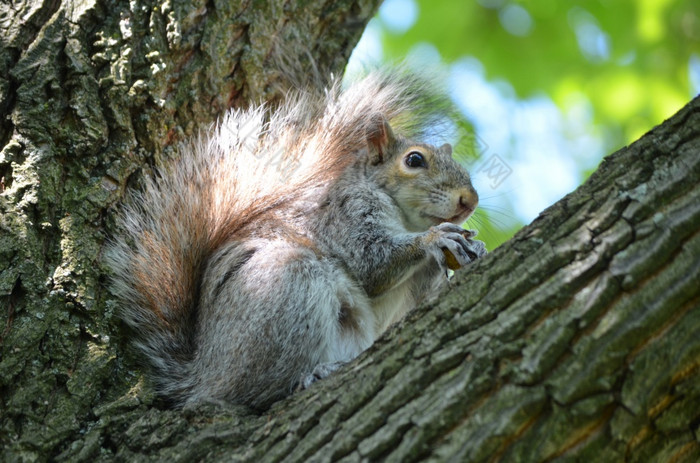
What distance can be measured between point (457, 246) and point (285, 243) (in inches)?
24.8

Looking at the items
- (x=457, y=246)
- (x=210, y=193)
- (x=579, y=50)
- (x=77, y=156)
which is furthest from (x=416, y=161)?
(x=579, y=50)

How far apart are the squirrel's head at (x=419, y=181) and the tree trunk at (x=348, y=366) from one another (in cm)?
71

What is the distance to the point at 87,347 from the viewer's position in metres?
2.11

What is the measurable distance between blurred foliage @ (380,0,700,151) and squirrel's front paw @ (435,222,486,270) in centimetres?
219

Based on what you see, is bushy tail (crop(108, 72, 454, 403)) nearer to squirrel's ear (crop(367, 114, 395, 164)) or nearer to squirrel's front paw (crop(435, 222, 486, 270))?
squirrel's ear (crop(367, 114, 395, 164))

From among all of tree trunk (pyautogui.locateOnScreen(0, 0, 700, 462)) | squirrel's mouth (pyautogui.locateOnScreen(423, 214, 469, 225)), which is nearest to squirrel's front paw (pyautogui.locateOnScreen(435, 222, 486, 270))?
squirrel's mouth (pyautogui.locateOnScreen(423, 214, 469, 225))

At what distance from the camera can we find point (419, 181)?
121 inches

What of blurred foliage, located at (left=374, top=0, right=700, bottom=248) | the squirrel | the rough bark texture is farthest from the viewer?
blurred foliage, located at (left=374, top=0, right=700, bottom=248)

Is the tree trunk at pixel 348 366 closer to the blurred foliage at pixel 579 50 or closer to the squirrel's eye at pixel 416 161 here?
the squirrel's eye at pixel 416 161

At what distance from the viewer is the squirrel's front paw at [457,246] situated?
2.52 m

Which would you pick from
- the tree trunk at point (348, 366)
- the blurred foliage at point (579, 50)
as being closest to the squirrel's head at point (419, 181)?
the tree trunk at point (348, 366)

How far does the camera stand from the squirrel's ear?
124 inches

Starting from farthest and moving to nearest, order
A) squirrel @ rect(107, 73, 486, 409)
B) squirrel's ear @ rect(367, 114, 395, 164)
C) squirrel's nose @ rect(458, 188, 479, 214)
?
1. squirrel's ear @ rect(367, 114, 395, 164)
2. squirrel's nose @ rect(458, 188, 479, 214)
3. squirrel @ rect(107, 73, 486, 409)

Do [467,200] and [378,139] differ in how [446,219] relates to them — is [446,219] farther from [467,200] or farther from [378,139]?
[378,139]
